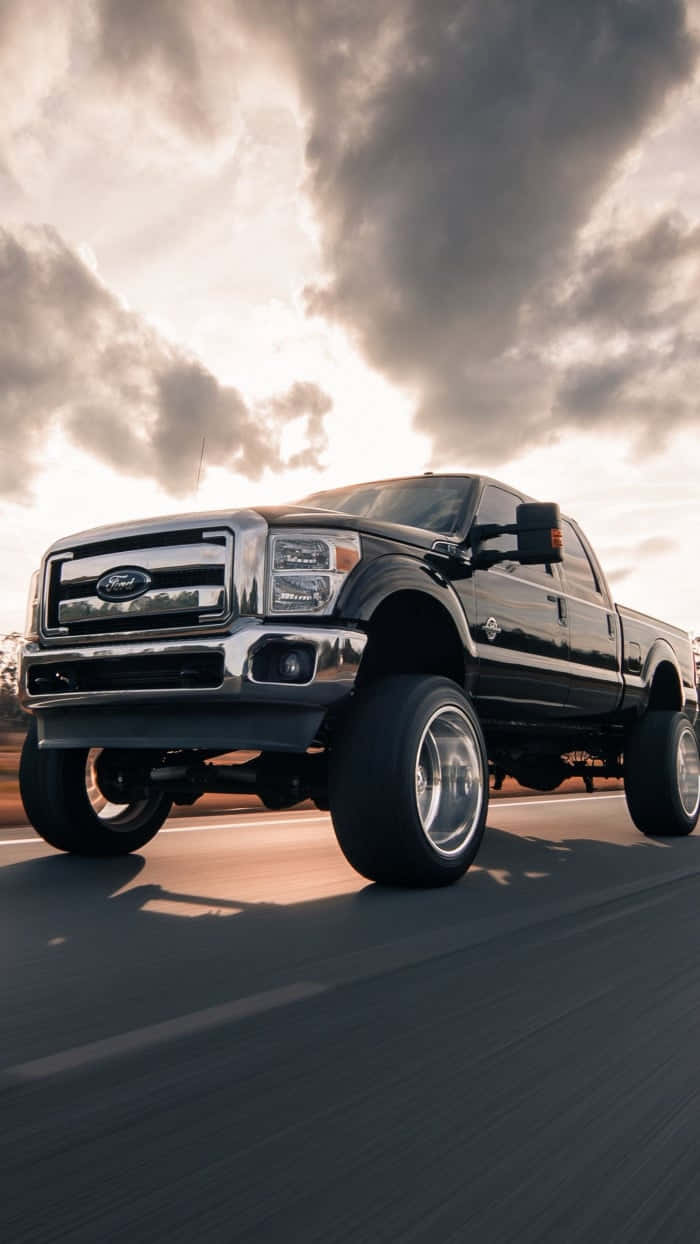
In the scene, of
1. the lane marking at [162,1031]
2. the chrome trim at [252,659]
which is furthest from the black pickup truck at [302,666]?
the lane marking at [162,1031]

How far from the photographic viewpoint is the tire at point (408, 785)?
15.5ft

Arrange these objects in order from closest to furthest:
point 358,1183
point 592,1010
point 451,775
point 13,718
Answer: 1. point 358,1183
2. point 592,1010
3. point 451,775
4. point 13,718

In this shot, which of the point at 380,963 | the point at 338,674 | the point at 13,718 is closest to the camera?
the point at 380,963

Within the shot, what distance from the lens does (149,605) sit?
15.9 ft

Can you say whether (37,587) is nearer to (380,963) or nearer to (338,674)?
(338,674)

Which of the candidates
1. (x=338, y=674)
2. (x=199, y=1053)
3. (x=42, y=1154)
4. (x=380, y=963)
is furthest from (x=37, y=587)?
(x=42, y=1154)

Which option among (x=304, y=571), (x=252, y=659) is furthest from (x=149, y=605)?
(x=304, y=571)

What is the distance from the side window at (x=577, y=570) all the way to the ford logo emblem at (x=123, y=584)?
329 cm

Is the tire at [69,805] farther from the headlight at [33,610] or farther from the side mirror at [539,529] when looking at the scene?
the side mirror at [539,529]

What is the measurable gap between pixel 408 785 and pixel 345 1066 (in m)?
2.33

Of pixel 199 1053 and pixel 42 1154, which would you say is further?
pixel 199 1053

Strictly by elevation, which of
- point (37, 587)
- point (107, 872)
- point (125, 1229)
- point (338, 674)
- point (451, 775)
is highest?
point (37, 587)

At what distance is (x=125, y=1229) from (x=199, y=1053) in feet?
2.83

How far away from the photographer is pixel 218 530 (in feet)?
15.5
